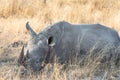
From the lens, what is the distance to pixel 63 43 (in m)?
7.50

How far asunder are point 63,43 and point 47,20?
4.40 meters

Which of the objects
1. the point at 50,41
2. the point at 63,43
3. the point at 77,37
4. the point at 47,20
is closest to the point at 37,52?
the point at 50,41

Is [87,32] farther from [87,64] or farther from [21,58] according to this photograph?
[21,58]

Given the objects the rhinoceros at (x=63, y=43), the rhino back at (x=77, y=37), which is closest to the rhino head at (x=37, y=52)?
the rhinoceros at (x=63, y=43)

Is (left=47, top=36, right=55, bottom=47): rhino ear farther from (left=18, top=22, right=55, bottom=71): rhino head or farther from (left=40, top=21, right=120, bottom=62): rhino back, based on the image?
(left=40, top=21, right=120, bottom=62): rhino back

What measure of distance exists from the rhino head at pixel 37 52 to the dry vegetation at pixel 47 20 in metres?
0.16

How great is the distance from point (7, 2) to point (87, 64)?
6894mm

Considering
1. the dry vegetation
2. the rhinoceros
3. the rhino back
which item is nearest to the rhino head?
the rhinoceros

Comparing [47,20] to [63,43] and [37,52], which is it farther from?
[37,52]

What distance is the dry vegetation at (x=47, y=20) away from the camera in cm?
680

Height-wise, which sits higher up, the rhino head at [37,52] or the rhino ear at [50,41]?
the rhino ear at [50,41]

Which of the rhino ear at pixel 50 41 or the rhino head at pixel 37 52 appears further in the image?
the rhino ear at pixel 50 41

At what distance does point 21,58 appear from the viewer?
6516 millimetres

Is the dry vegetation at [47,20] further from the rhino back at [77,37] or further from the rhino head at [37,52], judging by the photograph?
the rhino back at [77,37]
